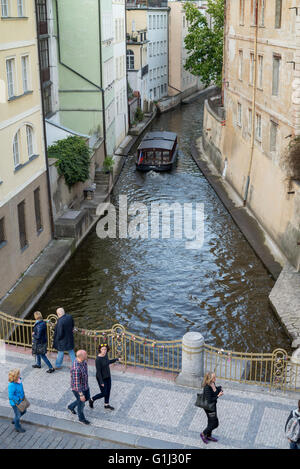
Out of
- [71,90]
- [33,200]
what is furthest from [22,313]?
[71,90]

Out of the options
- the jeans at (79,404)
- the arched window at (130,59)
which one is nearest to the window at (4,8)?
the jeans at (79,404)

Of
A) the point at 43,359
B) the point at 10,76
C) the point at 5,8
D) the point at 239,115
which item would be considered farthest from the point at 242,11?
the point at 43,359

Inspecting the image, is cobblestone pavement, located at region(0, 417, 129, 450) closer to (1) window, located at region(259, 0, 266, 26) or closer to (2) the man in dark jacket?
(2) the man in dark jacket

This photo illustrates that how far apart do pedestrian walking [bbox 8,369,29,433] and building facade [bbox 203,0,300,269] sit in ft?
47.2

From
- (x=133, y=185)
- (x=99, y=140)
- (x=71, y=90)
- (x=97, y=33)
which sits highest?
(x=97, y=33)

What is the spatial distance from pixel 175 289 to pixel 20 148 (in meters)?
8.12

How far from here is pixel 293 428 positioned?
10953 millimetres

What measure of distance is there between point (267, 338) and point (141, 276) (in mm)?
6856

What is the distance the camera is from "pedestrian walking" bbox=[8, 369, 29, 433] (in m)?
12.0

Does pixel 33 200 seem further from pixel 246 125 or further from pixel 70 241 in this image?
pixel 246 125

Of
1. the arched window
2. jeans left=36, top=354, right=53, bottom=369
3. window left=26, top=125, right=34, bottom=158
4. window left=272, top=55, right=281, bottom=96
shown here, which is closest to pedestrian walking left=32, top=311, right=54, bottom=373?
jeans left=36, top=354, right=53, bottom=369

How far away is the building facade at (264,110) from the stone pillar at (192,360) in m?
10.8

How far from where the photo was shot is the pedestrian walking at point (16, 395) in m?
12.0

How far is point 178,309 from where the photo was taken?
22188 millimetres
